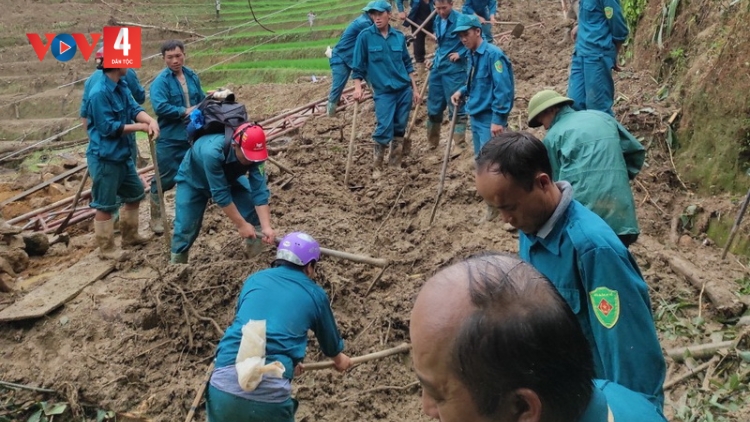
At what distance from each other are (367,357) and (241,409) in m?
1.18

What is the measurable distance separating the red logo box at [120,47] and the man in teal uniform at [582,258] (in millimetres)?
4526

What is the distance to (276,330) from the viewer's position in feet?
11.0

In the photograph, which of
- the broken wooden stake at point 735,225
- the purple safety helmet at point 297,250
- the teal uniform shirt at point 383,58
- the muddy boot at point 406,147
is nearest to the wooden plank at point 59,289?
the purple safety helmet at point 297,250

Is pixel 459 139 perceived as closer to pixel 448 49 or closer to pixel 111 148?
pixel 448 49

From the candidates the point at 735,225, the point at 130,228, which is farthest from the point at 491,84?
the point at 130,228

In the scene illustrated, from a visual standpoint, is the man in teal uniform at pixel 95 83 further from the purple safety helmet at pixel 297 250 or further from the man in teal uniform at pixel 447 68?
the man in teal uniform at pixel 447 68

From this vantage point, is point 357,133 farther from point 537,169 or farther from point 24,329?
point 537,169

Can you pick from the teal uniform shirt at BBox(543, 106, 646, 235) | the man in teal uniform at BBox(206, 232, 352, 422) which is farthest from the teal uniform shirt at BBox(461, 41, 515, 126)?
the man in teal uniform at BBox(206, 232, 352, 422)

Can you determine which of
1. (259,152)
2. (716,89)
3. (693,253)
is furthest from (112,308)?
(716,89)

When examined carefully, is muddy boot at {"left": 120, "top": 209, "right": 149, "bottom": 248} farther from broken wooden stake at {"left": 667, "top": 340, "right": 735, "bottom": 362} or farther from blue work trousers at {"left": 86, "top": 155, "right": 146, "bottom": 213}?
broken wooden stake at {"left": 667, "top": 340, "right": 735, "bottom": 362}

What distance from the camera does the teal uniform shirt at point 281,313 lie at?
337 cm

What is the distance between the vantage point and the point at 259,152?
4.68 m

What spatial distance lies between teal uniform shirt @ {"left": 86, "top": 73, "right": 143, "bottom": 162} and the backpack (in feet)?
4.14

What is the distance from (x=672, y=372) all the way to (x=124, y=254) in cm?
513
